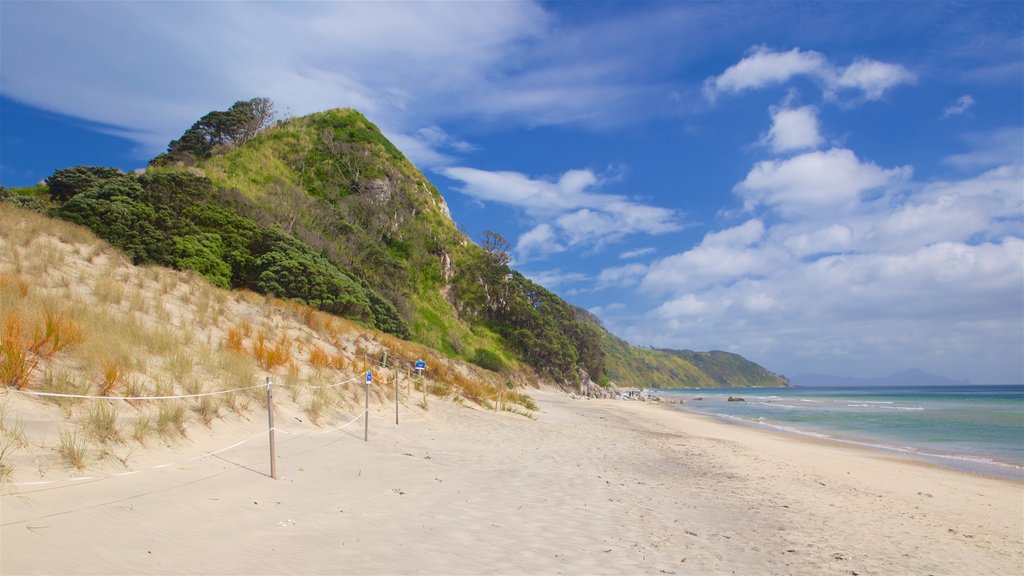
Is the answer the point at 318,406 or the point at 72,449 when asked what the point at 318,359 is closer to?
the point at 318,406

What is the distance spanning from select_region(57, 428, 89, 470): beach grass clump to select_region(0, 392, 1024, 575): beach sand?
1.22 feet

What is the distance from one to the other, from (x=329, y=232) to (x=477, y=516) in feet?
121

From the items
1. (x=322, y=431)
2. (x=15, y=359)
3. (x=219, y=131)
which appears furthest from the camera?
(x=219, y=131)

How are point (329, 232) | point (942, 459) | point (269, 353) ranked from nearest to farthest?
point (269, 353)
point (942, 459)
point (329, 232)

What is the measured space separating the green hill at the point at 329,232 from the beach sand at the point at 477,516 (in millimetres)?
15319

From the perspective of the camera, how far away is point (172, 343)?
10.0 metres

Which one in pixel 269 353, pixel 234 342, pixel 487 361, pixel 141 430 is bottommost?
pixel 141 430

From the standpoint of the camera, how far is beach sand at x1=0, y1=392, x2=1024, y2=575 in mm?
4297

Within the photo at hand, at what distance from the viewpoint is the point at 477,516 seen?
248 inches

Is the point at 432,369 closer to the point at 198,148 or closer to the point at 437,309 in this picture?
the point at 437,309

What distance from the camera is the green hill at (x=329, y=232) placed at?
74.9 ft

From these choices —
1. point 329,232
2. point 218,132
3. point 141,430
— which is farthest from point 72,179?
point 141,430

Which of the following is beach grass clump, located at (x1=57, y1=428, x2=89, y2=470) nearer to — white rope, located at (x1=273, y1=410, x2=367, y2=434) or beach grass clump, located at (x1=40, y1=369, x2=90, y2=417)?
beach grass clump, located at (x1=40, y1=369, x2=90, y2=417)

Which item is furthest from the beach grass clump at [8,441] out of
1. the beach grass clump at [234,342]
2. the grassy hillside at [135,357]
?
the beach grass clump at [234,342]
